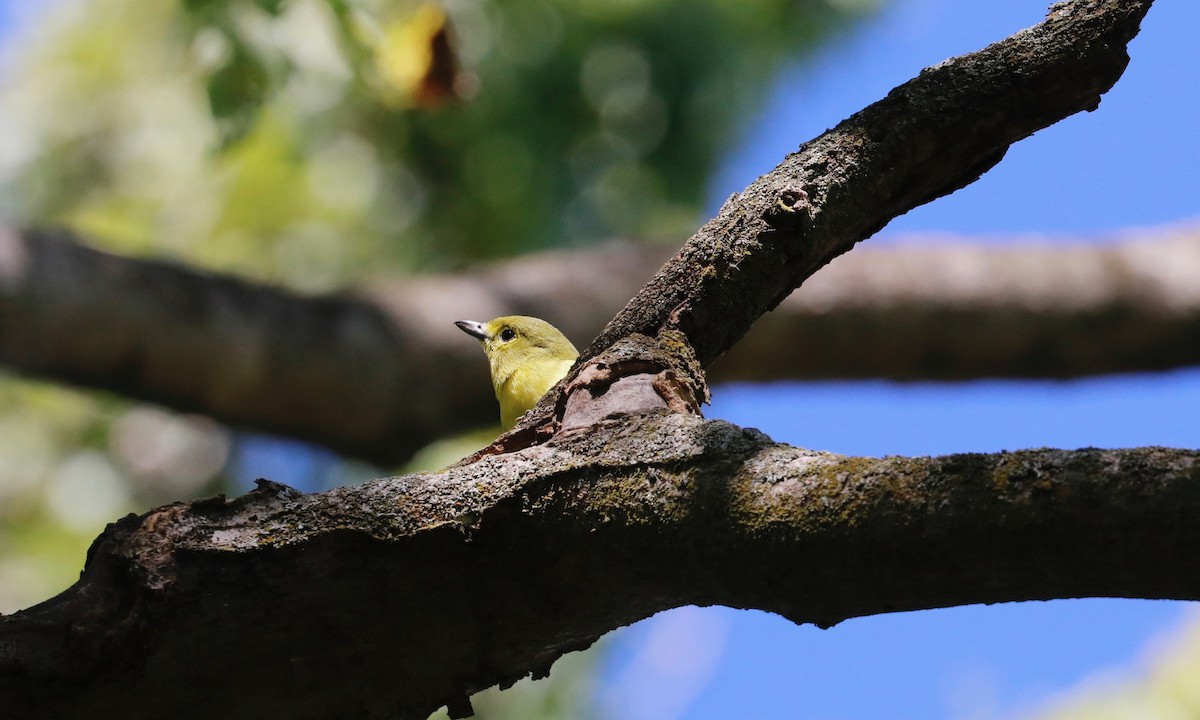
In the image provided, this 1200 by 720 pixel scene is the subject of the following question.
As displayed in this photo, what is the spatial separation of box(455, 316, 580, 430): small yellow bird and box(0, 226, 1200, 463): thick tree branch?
40cm

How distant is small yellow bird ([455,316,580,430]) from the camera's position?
17.2 ft

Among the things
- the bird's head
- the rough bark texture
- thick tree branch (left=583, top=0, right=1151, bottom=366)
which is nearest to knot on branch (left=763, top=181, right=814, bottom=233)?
thick tree branch (left=583, top=0, right=1151, bottom=366)

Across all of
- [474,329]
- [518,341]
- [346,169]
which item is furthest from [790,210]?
[346,169]

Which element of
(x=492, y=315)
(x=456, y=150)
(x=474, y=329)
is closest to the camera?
(x=474, y=329)

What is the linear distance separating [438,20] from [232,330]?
5.55 ft

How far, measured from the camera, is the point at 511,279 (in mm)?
6777

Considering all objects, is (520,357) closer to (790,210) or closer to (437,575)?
(790,210)

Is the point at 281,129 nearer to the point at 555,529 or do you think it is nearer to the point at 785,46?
the point at 785,46

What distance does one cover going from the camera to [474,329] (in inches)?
242

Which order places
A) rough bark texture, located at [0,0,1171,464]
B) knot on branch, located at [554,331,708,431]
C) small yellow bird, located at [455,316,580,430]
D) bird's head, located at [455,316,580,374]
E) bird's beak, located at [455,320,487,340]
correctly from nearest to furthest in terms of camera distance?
knot on branch, located at [554,331,708,431] < small yellow bird, located at [455,316,580,430] < rough bark texture, located at [0,0,1171,464] < bird's head, located at [455,316,580,374] < bird's beak, located at [455,320,487,340]

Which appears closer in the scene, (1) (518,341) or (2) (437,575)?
(2) (437,575)

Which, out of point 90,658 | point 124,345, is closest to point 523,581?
point 90,658

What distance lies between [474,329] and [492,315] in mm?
467

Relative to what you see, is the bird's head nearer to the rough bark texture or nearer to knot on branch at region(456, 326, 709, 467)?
the rough bark texture
